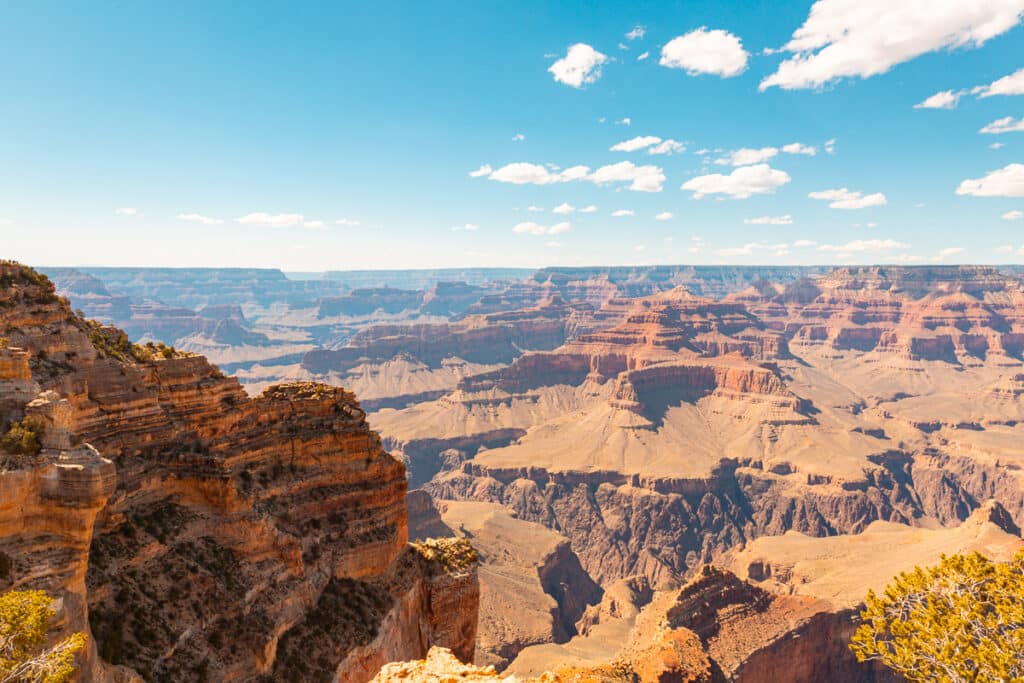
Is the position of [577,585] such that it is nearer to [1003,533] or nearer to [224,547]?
[1003,533]

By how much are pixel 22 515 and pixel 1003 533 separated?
105517 mm

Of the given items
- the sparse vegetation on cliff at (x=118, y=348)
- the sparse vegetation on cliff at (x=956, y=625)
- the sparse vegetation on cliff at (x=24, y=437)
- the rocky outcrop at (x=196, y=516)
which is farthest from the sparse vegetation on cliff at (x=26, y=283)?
the sparse vegetation on cliff at (x=956, y=625)

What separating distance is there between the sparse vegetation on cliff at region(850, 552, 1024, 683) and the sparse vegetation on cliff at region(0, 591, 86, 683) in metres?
25.3

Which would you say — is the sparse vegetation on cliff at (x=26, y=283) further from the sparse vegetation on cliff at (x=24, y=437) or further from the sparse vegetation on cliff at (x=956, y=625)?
the sparse vegetation on cliff at (x=956, y=625)

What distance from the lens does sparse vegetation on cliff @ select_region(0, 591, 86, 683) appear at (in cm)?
1544

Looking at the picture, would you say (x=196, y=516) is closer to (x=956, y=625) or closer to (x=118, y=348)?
(x=118, y=348)

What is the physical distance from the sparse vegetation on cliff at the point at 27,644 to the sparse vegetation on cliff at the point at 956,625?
25.3 meters

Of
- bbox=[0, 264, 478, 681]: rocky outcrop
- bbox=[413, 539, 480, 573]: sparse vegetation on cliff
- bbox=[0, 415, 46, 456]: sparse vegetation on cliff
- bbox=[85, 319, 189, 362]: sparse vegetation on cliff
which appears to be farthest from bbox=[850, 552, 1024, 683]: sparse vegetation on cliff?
bbox=[85, 319, 189, 362]: sparse vegetation on cliff

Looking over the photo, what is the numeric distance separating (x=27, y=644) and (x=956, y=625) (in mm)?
29588

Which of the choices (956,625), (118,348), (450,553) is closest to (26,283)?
(118,348)

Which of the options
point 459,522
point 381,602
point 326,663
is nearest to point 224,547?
point 326,663

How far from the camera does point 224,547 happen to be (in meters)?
30.7

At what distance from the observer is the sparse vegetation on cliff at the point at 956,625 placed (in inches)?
790

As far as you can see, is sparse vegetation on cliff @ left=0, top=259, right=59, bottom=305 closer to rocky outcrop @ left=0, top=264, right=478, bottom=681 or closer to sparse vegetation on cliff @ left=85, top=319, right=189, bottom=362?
rocky outcrop @ left=0, top=264, right=478, bottom=681
